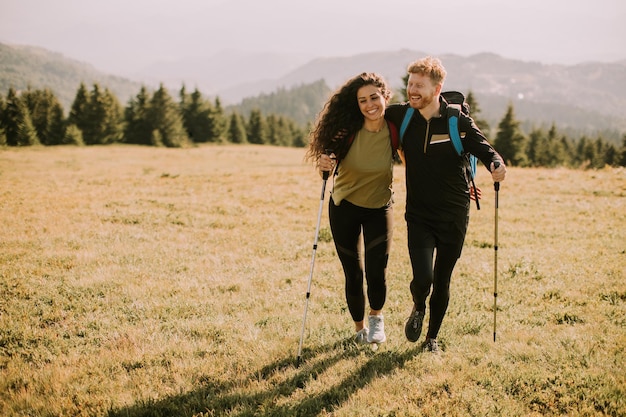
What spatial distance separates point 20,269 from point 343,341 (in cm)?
715

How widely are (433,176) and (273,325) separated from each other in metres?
3.46

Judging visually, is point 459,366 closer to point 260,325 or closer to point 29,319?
point 260,325

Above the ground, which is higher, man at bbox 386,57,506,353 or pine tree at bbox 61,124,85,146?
pine tree at bbox 61,124,85,146

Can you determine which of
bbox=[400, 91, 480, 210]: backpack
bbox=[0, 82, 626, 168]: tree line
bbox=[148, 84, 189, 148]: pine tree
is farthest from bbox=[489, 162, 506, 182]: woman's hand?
bbox=[148, 84, 189, 148]: pine tree

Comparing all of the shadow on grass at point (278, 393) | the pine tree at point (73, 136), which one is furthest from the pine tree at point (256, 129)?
the shadow on grass at point (278, 393)

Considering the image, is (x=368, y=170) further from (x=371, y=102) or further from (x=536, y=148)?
(x=536, y=148)

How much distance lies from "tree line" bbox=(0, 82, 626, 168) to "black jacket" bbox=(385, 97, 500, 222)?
151ft

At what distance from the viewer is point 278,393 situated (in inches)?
191

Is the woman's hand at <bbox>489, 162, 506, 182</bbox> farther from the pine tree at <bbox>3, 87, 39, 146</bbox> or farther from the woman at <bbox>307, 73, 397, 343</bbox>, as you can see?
the pine tree at <bbox>3, 87, 39, 146</bbox>

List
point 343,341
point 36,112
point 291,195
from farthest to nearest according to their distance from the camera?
point 36,112, point 291,195, point 343,341

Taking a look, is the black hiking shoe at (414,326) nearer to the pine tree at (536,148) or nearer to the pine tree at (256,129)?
the pine tree at (536,148)

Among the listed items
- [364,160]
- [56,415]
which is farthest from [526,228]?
[56,415]

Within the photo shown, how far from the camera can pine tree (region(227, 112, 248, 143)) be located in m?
80.6

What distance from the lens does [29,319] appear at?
→ 21.6 feet
